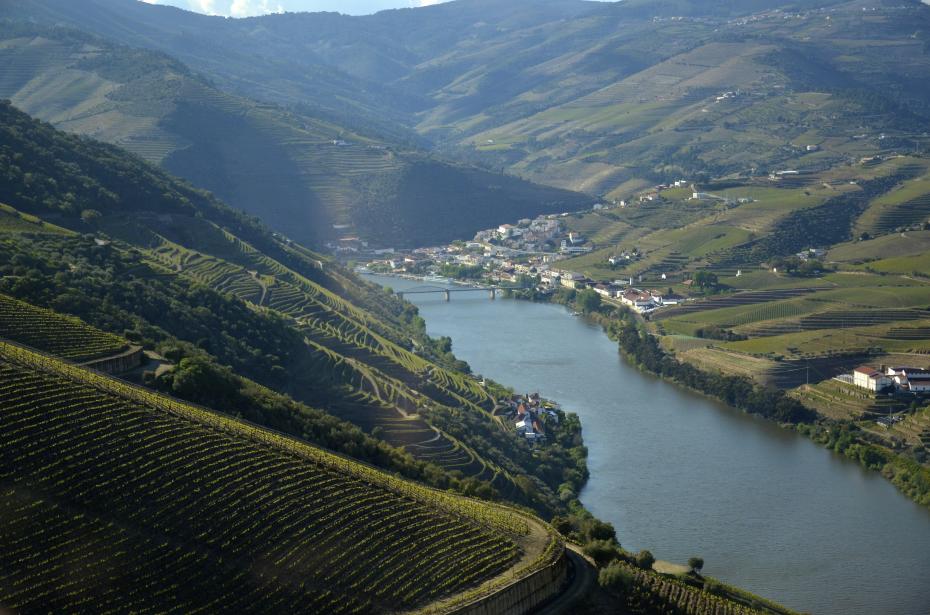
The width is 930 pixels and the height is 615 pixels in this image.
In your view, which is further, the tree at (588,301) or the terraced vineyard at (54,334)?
the tree at (588,301)

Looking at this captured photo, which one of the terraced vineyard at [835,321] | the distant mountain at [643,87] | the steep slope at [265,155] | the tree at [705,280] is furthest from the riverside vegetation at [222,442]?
the distant mountain at [643,87]

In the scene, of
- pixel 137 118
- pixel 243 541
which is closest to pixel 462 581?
pixel 243 541

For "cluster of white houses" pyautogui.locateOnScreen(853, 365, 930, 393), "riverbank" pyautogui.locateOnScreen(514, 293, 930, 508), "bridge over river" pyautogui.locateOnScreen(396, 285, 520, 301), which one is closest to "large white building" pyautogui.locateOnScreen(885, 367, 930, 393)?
"cluster of white houses" pyautogui.locateOnScreen(853, 365, 930, 393)

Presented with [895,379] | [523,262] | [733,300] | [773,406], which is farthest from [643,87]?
[773,406]

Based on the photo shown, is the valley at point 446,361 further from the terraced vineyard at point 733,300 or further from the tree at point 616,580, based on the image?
the terraced vineyard at point 733,300

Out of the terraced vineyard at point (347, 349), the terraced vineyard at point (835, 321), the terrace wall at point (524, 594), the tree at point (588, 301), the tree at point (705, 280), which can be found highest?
the terrace wall at point (524, 594)

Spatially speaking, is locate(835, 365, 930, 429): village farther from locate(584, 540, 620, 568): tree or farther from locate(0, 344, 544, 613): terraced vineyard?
locate(0, 344, 544, 613): terraced vineyard

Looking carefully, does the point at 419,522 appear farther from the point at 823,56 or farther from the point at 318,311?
the point at 823,56
